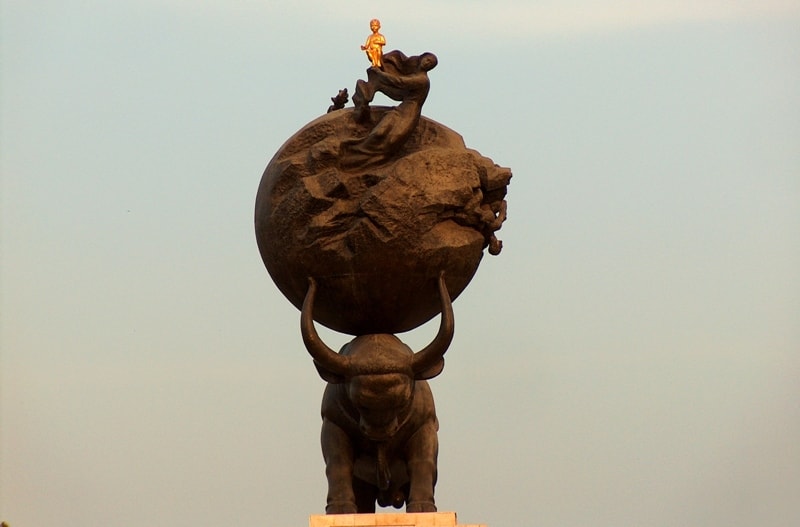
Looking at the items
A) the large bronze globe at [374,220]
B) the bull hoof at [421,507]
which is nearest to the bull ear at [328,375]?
the large bronze globe at [374,220]

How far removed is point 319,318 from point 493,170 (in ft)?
7.11

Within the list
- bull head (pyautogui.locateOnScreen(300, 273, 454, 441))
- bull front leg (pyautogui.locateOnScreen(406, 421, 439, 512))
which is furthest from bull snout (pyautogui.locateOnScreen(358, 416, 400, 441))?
bull front leg (pyautogui.locateOnScreen(406, 421, 439, 512))

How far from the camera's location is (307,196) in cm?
2230

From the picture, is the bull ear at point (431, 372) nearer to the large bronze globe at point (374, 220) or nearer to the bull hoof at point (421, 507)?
the large bronze globe at point (374, 220)

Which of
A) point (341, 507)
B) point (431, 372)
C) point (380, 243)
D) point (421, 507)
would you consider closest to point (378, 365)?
point (431, 372)

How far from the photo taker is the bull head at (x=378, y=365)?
22125mm

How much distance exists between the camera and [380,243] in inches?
872

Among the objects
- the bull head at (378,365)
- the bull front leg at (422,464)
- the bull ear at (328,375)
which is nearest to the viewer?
the bull head at (378,365)

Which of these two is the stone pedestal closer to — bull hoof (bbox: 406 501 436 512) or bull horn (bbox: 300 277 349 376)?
bull hoof (bbox: 406 501 436 512)

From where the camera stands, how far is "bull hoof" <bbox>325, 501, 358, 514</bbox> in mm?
22922

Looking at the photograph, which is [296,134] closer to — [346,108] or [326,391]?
[346,108]

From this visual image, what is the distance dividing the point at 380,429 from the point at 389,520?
0.85 metres

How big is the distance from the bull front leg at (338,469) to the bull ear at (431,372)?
3.46ft

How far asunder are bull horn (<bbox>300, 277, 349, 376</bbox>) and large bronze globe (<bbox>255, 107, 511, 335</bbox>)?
40cm
